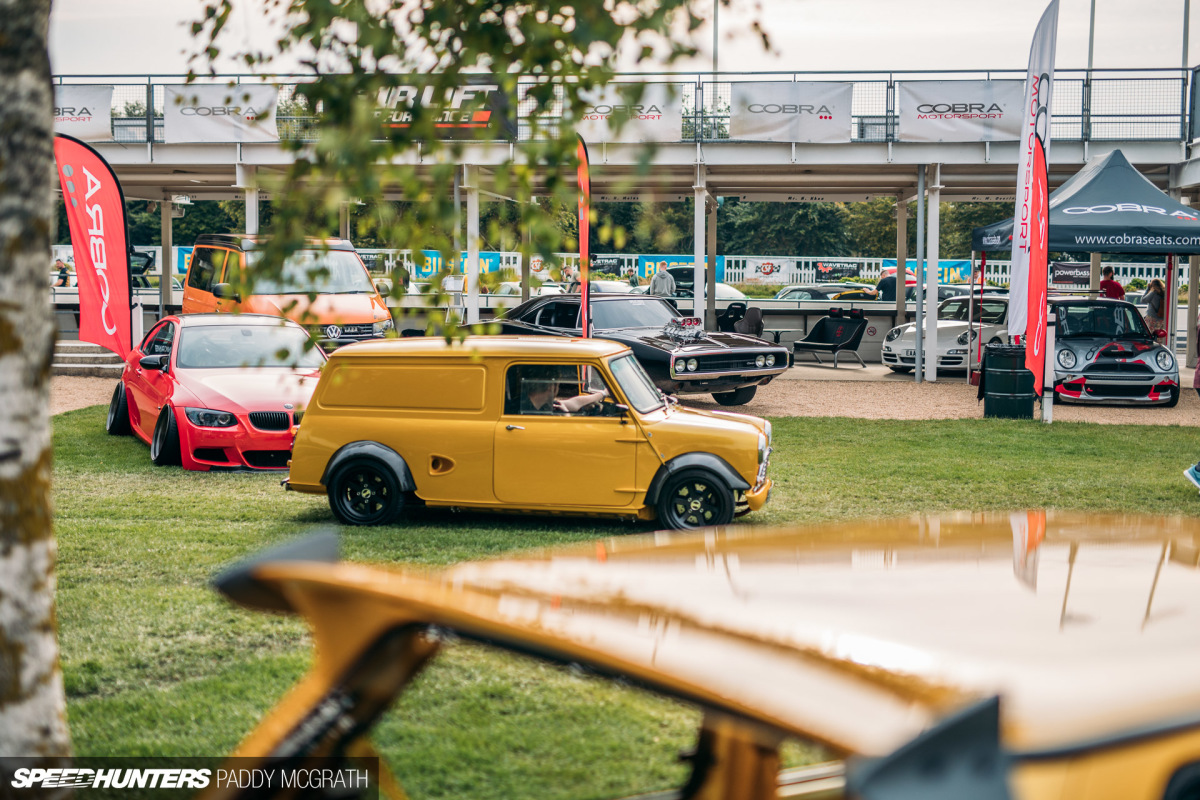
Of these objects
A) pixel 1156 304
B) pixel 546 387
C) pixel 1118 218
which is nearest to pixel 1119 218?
pixel 1118 218

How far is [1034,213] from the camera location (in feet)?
45.3

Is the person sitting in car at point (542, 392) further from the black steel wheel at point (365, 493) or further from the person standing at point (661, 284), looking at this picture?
the person standing at point (661, 284)

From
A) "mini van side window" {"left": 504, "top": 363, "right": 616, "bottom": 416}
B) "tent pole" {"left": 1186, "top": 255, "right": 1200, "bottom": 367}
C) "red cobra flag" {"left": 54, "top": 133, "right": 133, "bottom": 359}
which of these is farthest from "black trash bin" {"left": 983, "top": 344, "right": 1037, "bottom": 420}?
"red cobra flag" {"left": 54, "top": 133, "right": 133, "bottom": 359}

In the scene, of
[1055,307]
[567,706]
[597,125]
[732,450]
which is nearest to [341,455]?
[732,450]

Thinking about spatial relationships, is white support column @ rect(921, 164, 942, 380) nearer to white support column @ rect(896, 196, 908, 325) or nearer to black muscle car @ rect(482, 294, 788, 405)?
white support column @ rect(896, 196, 908, 325)

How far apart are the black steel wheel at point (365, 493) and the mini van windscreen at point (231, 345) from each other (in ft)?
11.3

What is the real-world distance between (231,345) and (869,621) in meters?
11.3

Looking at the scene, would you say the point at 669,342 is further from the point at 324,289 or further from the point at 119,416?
the point at 119,416

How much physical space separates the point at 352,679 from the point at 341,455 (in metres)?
6.62

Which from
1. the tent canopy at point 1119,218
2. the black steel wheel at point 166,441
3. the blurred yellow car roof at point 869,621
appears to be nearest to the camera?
the blurred yellow car roof at point 869,621

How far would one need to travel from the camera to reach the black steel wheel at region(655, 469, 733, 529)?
771cm

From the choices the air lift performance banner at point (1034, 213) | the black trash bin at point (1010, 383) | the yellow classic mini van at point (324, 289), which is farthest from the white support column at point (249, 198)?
the air lift performance banner at point (1034, 213)

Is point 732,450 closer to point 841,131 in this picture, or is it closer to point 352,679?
point 352,679

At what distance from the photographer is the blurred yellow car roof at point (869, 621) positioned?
4.28 ft
